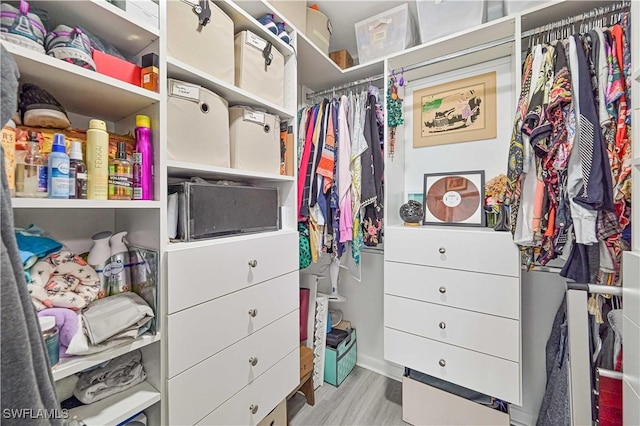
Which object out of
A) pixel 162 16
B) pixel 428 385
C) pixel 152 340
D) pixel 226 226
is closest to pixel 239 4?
pixel 162 16

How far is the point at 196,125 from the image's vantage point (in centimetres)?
96

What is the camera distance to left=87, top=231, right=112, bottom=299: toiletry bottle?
798 millimetres

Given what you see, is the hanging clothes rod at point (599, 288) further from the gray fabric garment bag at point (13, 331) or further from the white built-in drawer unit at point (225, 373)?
the gray fabric garment bag at point (13, 331)

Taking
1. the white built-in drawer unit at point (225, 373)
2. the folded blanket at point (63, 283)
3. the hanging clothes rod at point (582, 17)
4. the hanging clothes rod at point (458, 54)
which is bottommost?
the white built-in drawer unit at point (225, 373)

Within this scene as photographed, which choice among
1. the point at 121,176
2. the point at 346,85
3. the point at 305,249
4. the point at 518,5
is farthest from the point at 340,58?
the point at 121,176

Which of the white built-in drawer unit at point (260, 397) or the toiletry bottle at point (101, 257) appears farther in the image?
the white built-in drawer unit at point (260, 397)

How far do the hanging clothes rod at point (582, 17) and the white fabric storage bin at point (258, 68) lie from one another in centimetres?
122

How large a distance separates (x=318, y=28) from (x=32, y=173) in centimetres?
150

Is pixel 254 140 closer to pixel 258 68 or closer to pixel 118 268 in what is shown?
pixel 258 68

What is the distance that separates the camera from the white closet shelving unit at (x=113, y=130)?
2.16ft

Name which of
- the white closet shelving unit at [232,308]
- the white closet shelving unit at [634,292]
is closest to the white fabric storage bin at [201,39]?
the white closet shelving unit at [232,308]

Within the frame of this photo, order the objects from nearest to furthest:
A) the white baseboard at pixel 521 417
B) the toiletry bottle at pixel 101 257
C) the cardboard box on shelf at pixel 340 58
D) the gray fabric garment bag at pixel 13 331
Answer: the gray fabric garment bag at pixel 13 331 → the toiletry bottle at pixel 101 257 → the white baseboard at pixel 521 417 → the cardboard box on shelf at pixel 340 58

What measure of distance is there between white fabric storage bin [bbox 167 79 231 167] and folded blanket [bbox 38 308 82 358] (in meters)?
0.51

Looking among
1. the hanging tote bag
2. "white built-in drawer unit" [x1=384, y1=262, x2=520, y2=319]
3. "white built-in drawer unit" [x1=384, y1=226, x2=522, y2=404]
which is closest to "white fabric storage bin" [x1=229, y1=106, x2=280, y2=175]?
the hanging tote bag
